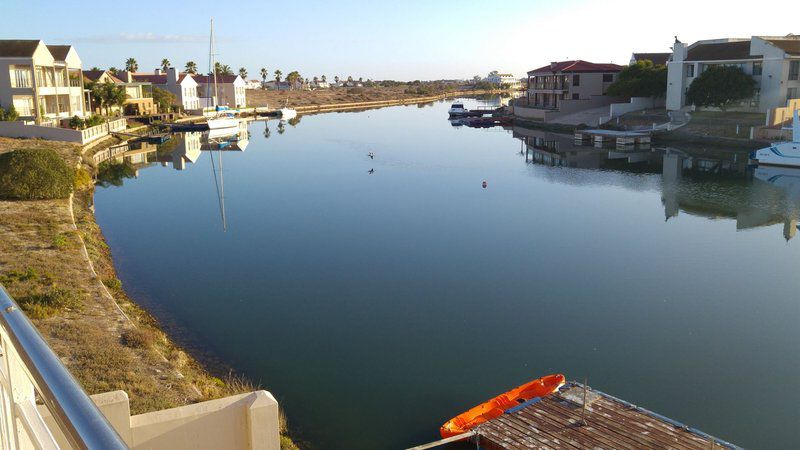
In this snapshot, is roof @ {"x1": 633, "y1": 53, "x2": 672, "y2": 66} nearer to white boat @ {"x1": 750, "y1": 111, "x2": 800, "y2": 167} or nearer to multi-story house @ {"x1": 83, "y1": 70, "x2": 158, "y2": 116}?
white boat @ {"x1": 750, "y1": 111, "x2": 800, "y2": 167}

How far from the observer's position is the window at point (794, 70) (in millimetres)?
58406

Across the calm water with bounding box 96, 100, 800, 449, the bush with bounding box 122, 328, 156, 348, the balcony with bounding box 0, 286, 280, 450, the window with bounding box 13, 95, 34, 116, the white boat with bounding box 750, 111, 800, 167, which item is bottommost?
the calm water with bounding box 96, 100, 800, 449

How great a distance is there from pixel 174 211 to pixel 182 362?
22.7m

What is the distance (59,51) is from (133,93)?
1707cm

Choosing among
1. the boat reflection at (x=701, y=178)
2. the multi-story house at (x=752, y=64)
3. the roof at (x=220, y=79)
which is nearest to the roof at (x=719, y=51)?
the multi-story house at (x=752, y=64)

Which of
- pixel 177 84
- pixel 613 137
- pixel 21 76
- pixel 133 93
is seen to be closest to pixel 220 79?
pixel 177 84

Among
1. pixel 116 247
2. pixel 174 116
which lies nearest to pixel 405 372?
pixel 116 247

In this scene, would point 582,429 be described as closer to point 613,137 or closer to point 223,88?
point 613,137

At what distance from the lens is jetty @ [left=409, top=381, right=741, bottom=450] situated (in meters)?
11.3

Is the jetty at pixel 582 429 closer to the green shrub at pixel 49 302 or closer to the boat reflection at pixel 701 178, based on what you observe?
the green shrub at pixel 49 302

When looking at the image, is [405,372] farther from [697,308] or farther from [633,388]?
[697,308]

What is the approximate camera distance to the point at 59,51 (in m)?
61.9

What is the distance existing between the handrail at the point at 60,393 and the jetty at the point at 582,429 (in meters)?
10.3

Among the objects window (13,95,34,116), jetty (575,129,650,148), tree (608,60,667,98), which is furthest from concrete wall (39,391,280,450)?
tree (608,60,667,98)
